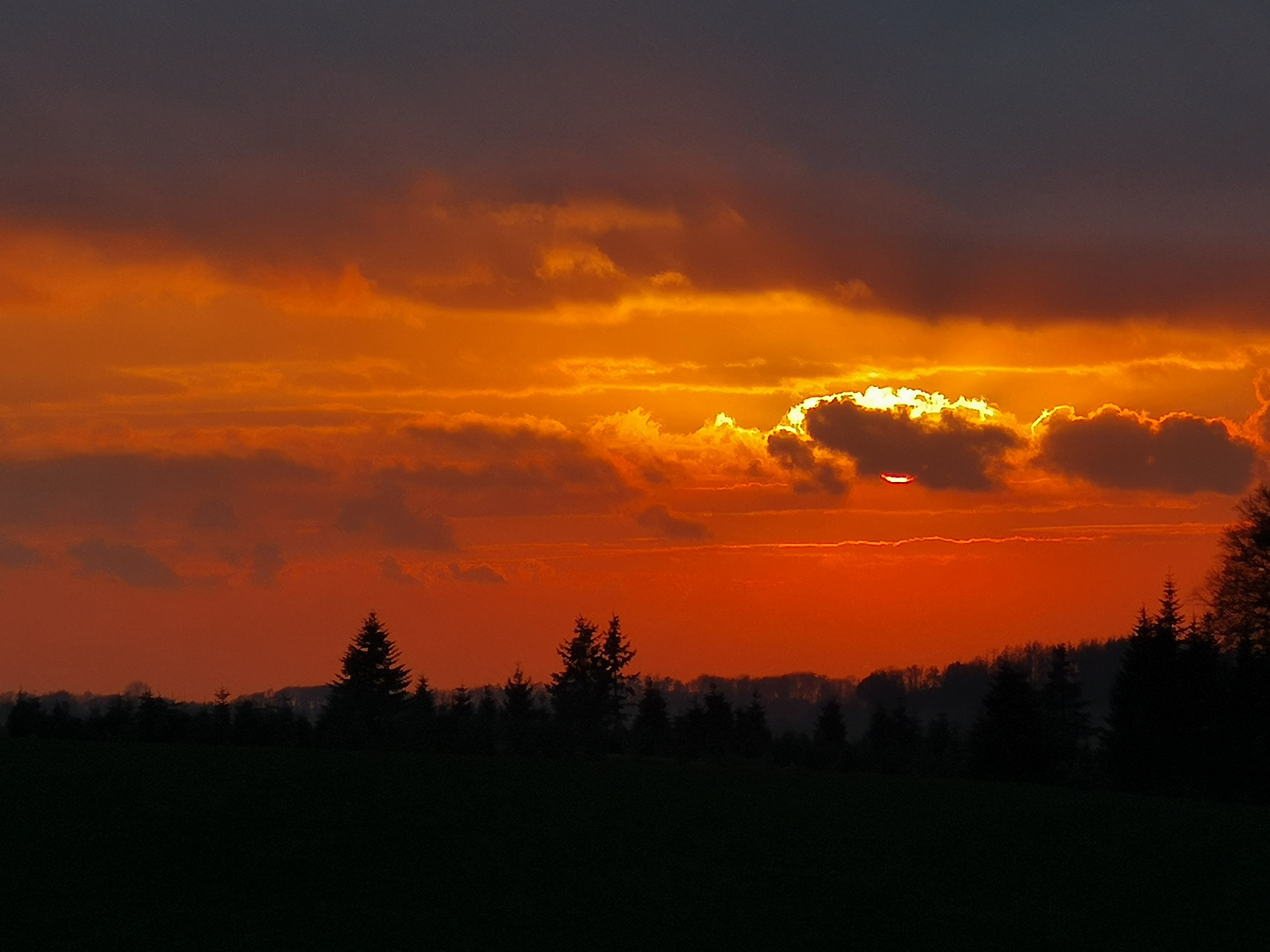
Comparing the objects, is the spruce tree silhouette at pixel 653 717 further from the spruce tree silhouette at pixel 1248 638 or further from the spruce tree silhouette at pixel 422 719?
the spruce tree silhouette at pixel 1248 638

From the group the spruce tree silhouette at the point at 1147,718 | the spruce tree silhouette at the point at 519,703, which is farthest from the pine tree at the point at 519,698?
the spruce tree silhouette at the point at 1147,718

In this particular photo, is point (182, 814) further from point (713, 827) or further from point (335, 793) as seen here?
point (713, 827)

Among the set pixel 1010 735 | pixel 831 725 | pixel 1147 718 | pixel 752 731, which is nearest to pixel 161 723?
pixel 1010 735

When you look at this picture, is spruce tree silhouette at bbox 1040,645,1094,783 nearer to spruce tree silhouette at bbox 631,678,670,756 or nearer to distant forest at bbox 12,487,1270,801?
distant forest at bbox 12,487,1270,801

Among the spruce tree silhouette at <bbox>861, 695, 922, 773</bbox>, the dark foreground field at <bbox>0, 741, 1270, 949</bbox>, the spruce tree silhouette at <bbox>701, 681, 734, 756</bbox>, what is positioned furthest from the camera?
the spruce tree silhouette at <bbox>861, 695, 922, 773</bbox>

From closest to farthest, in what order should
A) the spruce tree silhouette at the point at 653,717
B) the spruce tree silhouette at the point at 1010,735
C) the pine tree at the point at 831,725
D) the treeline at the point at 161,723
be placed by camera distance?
the treeline at the point at 161,723, the spruce tree silhouette at the point at 1010,735, the spruce tree silhouette at the point at 653,717, the pine tree at the point at 831,725

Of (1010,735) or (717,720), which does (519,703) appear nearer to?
(717,720)

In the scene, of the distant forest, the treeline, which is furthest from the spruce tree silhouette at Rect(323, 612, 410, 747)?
the treeline

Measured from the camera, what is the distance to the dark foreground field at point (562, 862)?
18.3 meters

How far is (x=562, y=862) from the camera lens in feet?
72.6

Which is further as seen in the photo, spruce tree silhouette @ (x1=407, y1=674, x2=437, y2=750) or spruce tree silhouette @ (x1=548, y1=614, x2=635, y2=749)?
spruce tree silhouette @ (x1=548, y1=614, x2=635, y2=749)

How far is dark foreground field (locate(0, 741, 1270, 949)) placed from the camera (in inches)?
719

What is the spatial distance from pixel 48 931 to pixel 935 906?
12.5 metres

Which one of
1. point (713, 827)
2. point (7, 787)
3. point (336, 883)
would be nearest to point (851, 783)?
point (713, 827)
